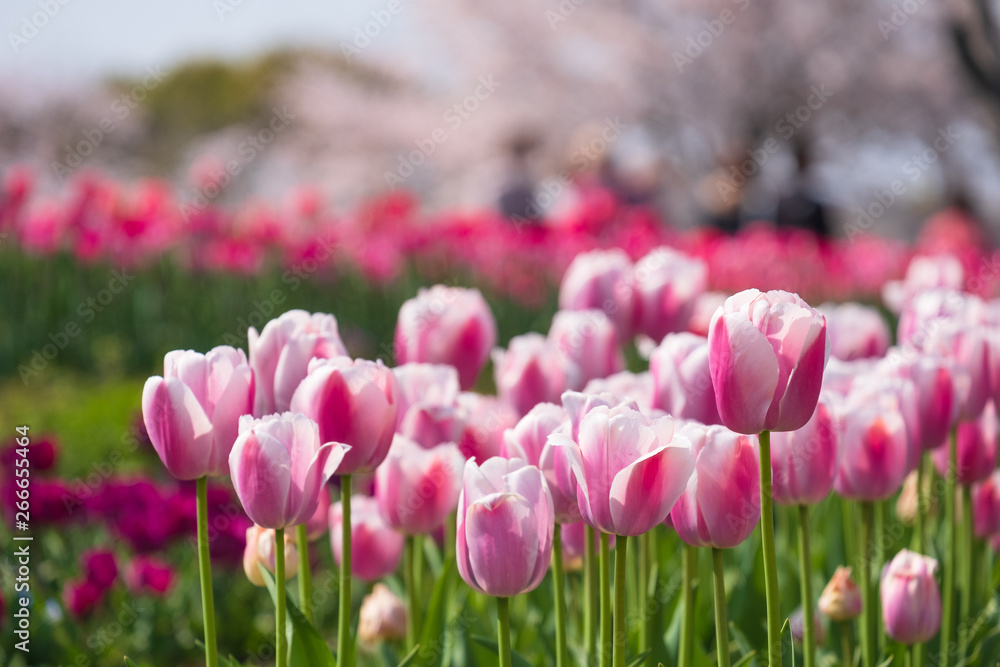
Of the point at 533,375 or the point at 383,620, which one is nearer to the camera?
the point at 383,620

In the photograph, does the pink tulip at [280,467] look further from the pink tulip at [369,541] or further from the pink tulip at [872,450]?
the pink tulip at [872,450]

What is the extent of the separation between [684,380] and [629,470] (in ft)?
1.42

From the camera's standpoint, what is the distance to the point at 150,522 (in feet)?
7.91

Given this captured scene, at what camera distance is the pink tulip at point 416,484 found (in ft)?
4.56

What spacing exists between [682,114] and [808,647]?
17.8 metres

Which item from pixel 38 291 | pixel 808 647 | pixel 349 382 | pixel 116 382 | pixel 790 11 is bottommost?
pixel 808 647

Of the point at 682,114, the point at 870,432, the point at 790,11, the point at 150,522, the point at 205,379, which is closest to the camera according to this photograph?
the point at 205,379

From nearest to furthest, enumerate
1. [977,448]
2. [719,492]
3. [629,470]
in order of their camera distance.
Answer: [629,470], [719,492], [977,448]

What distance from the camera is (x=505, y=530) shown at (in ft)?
3.30

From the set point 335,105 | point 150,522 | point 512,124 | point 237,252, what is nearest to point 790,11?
point 512,124

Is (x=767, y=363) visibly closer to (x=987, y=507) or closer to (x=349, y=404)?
(x=349, y=404)

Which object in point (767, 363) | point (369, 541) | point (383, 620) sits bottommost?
point (383, 620)

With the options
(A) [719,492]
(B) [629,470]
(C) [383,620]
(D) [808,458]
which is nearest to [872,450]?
(D) [808,458]

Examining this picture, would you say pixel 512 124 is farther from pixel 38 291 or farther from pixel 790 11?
pixel 38 291
